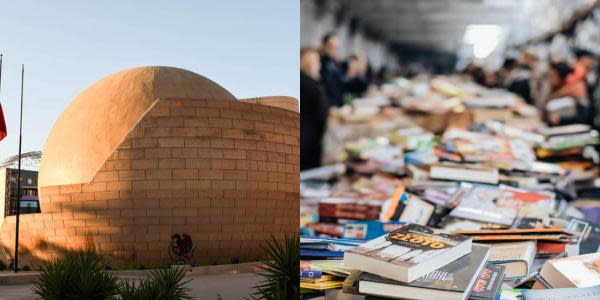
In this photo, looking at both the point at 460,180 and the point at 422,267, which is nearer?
the point at 422,267

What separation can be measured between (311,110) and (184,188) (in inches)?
610

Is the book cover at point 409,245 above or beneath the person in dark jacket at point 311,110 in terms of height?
beneath

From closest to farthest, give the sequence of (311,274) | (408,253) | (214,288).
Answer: (408,253), (311,274), (214,288)

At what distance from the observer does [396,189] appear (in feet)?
9.70

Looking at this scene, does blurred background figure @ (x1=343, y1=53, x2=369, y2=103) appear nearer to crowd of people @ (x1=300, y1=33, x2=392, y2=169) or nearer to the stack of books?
crowd of people @ (x1=300, y1=33, x2=392, y2=169)

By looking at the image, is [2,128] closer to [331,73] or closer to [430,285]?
[331,73]

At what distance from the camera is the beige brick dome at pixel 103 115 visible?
64.8ft

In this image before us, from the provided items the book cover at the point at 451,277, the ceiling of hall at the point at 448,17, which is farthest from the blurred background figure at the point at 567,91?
the book cover at the point at 451,277

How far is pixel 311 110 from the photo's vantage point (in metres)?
2.91

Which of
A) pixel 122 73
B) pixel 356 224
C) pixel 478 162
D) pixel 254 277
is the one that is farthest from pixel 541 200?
pixel 122 73

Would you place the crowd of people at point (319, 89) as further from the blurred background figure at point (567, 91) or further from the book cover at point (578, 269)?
the book cover at point (578, 269)

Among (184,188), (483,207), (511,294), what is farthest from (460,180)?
(184,188)

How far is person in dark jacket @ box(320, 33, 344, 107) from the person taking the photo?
292 cm

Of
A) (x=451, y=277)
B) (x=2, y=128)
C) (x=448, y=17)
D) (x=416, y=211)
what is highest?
(x=2, y=128)
